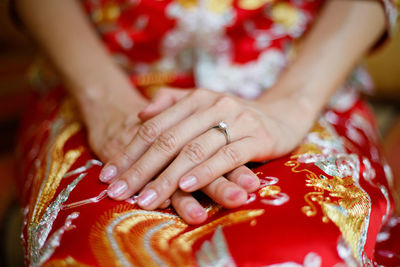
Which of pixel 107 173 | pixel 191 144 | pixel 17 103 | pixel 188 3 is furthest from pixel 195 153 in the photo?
pixel 17 103

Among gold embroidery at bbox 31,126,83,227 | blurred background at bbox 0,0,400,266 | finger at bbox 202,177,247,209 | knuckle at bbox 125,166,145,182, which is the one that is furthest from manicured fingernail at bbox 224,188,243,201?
blurred background at bbox 0,0,400,266

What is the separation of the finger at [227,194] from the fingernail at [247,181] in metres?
0.01

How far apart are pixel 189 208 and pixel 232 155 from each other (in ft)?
0.28

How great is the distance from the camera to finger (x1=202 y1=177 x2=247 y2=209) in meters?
0.41

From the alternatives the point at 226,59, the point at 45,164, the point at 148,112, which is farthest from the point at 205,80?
the point at 45,164

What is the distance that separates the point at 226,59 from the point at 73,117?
30 cm

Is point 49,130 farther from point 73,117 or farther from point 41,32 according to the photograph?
point 41,32

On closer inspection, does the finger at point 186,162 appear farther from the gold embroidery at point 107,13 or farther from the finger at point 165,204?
the gold embroidery at point 107,13

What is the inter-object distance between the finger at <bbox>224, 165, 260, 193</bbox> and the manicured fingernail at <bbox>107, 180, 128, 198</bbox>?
0.41 ft

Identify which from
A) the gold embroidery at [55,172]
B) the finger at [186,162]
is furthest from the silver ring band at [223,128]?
the gold embroidery at [55,172]

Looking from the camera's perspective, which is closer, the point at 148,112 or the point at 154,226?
the point at 154,226

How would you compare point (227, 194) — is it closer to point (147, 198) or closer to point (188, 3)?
point (147, 198)

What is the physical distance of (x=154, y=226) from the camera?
1.35ft

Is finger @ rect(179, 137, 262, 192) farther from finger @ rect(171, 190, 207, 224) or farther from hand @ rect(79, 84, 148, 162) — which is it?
hand @ rect(79, 84, 148, 162)
